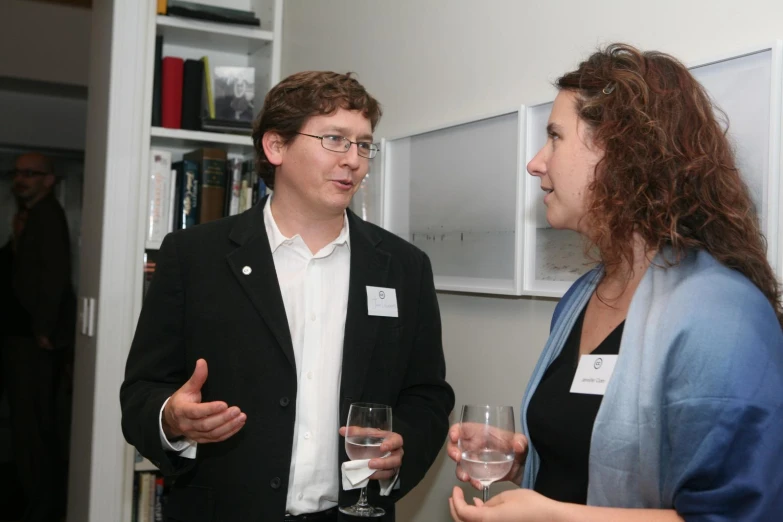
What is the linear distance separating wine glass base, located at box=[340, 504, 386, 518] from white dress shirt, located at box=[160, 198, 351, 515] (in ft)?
0.47

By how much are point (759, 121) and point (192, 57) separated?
117 inches

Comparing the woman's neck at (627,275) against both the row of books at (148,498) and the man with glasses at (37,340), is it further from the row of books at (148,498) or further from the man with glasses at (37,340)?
the man with glasses at (37,340)

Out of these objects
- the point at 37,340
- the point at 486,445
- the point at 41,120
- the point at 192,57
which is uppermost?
the point at 41,120

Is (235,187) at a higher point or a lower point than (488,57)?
lower

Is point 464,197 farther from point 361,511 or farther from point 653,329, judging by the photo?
point 653,329

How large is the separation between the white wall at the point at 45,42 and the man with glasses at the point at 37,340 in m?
2.06

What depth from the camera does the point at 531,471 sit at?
1.58 meters

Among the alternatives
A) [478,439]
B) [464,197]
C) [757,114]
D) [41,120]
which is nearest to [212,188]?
[464,197]

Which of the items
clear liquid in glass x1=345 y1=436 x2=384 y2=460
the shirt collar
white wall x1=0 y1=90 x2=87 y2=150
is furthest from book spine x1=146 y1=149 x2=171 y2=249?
white wall x1=0 y1=90 x2=87 y2=150

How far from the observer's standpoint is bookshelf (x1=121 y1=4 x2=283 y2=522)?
11.5 ft

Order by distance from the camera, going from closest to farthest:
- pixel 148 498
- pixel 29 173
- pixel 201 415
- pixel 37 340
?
pixel 201 415, pixel 148 498, pixel 37 340, pixel 29 173

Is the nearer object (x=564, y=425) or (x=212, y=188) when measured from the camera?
(x=564, y=425)

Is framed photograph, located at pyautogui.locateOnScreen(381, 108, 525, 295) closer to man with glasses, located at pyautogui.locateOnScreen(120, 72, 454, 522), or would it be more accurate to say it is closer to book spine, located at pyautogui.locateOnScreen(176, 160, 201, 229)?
man with glasses, located at pyautogui.locateOnScreen(120, 72, 454, 522)

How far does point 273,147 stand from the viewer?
89.8 inches
